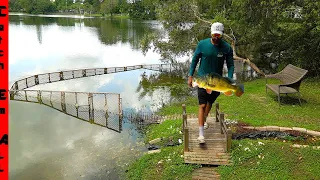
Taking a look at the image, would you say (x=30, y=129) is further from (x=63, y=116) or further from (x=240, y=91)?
(x=240, y=91)

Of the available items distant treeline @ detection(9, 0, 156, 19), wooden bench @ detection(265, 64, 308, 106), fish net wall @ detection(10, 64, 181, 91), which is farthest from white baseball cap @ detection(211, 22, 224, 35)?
distant treeline @ detection(9, 0, 156, 19)

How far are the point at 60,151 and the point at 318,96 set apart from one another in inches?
409

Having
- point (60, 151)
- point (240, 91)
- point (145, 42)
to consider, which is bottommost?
point (60, 151)

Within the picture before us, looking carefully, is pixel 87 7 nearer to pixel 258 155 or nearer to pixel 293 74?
pixel 293 74

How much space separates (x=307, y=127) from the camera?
8.58m

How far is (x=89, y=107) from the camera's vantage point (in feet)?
42.2

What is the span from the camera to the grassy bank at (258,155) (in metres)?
6.13

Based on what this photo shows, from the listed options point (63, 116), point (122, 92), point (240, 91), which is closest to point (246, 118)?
point (240, 91)

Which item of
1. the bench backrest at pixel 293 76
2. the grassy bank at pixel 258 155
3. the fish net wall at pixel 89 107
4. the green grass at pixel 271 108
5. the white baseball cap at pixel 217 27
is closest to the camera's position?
the white baseball cap at pixel 217 27

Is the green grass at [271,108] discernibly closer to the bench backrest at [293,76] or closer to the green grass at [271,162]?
the bench backrest at [293,76]

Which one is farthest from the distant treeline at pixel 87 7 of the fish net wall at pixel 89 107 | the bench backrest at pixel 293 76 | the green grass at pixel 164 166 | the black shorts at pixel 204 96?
the black shorts at pixel 204 96

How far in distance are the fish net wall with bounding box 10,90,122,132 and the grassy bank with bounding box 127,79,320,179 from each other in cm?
229

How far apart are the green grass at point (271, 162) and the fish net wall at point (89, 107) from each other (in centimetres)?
585

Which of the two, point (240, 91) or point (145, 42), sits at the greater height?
point (145, 42)
